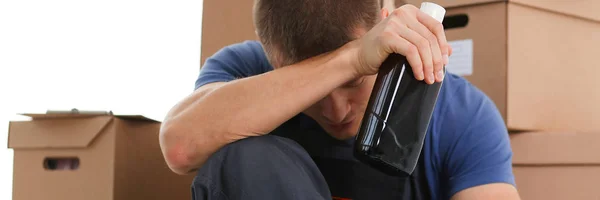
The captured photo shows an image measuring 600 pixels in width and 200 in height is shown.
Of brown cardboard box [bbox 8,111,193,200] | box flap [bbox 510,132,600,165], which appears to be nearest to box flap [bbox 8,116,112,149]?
brown cardboard box [bbox 8,111,193,200]

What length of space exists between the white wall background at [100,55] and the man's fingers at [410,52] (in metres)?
1.29

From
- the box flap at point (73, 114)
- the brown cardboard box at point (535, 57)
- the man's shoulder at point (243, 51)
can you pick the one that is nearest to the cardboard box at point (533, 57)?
the brown cardboard box at point (535, 57)

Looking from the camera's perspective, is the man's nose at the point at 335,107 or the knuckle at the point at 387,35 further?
the man's nose at the point at 335,107

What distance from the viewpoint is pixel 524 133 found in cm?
118

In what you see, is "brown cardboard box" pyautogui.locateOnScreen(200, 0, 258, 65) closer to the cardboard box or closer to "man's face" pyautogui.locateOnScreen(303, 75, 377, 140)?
the cardboard box

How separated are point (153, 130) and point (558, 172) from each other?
0.71m

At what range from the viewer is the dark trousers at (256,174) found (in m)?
0.81

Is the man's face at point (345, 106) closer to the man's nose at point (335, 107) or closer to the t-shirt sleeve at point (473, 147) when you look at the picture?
the man's nose at point (335, 107)

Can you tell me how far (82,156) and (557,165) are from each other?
2.55 ft

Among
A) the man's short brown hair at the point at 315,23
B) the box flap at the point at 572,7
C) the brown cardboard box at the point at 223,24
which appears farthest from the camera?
the brown cardboard box at the point at 223,24

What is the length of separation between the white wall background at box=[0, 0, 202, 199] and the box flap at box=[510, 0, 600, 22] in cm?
104

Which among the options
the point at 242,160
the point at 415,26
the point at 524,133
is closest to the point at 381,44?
the point at 415,26

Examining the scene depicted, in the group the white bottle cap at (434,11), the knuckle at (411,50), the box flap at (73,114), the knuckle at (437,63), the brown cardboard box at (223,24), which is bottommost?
the box flap at (73,114)

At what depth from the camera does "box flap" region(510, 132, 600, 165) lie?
1099mm
